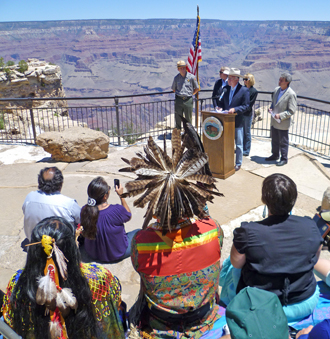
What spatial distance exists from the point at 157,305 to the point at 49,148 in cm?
551

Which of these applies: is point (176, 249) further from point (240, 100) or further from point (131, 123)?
point (131, 123)

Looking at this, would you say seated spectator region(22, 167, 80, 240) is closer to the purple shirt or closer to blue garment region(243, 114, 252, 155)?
the purple shirt

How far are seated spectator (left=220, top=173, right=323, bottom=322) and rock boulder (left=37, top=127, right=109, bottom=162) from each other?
525 cm

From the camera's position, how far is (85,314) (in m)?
2.03

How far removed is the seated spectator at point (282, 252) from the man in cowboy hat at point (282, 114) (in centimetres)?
448

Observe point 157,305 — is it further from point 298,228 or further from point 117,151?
point 117,151

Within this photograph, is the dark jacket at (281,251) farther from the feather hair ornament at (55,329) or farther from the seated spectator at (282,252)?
the feather hair ornament at (55,329)

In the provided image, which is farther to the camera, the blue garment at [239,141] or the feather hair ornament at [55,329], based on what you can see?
the blue garment at [239,141]

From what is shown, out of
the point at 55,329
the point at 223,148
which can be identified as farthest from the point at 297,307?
the point at 223,148

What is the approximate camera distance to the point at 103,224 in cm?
356

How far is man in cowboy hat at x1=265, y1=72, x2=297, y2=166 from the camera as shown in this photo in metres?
6.43

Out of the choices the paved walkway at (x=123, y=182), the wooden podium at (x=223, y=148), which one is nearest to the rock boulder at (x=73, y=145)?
the paved walkway at (x=123, y=182)

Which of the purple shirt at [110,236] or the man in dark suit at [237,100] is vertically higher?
the man in dark suit at [237,100]

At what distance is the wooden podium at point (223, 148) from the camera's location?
5.88m
